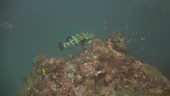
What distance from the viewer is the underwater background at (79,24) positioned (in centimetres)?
2514

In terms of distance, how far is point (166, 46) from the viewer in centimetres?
2512

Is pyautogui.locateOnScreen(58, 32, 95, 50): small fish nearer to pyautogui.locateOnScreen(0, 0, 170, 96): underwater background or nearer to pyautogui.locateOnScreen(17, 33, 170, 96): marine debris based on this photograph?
pyautogui.locateOnScreen(0, 0, 170, 96): underwater background

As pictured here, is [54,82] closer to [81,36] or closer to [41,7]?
[81,36]

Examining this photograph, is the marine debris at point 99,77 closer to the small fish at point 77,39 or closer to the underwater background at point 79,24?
the small fish at point 77,39

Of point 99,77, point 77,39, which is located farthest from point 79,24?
point 99,77

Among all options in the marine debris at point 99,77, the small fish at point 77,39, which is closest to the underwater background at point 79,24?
the small fish at point 77,39

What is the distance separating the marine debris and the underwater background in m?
2.14

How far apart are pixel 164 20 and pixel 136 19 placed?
11.7 feet

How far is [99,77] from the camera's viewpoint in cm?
659

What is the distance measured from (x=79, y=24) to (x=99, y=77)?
69.2 metres

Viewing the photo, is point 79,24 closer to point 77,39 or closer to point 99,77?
point 77,39

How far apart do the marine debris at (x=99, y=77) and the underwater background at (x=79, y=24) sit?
2139 mm

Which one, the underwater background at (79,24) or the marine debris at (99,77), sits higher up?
the underwater background at (79,24)

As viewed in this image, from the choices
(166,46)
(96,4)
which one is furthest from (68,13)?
(166,46)
